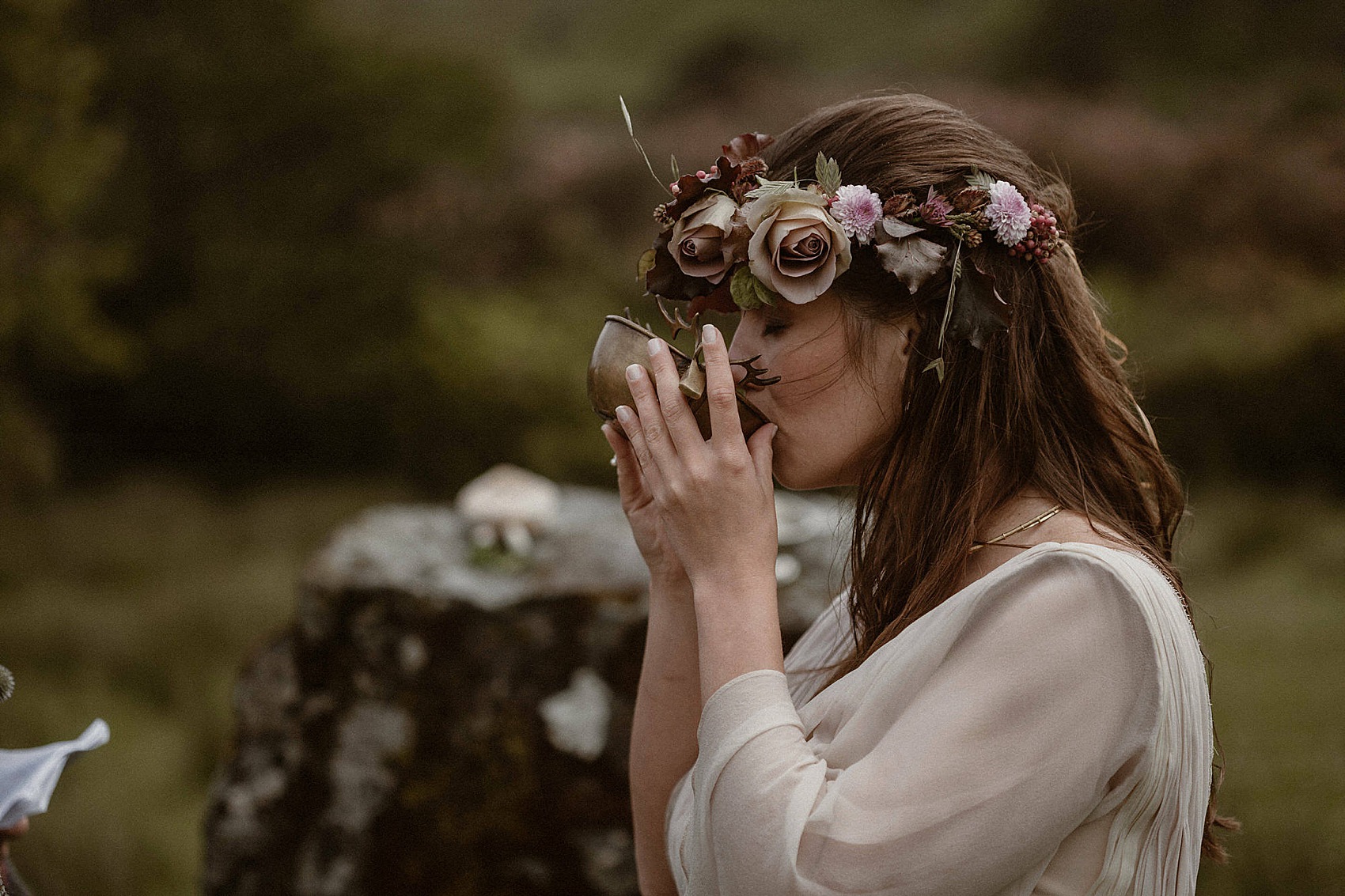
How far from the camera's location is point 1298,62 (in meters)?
10.2

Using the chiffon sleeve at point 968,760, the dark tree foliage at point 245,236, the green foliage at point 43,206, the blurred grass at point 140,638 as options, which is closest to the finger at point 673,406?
the chiffon sleeve at point 968,760

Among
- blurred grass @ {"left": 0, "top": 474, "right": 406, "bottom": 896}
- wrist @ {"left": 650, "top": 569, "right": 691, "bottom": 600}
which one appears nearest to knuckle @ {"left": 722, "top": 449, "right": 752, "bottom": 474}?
wrist @ {"left": 650, "top": 569, "right": 691, "bottom": 600}

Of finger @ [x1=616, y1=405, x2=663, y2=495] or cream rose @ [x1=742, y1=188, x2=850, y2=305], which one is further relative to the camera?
finger @ [x1=616, y1=405, x2=663, y2=495]

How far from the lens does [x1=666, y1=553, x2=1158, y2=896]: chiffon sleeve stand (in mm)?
1326

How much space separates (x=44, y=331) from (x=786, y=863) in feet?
26.5

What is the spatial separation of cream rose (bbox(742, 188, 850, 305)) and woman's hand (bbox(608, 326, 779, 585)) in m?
0.12

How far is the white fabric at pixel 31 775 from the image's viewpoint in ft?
5.20

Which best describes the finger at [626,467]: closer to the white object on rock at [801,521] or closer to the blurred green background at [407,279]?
the white object on rock at [801,521]

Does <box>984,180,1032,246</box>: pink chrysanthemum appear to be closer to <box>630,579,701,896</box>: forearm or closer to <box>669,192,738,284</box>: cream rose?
<box>669,192,738,284</box>: cream rose

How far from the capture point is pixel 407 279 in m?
10.2

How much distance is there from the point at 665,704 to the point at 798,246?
92 centimetres

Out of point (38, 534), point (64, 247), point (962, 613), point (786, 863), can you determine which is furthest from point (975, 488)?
point (38, 534)

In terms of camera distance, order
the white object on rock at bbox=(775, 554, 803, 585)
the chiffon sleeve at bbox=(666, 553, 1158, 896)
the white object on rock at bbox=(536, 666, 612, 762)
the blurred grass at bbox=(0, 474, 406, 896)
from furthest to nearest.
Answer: the blurred grass at bbox=(0, 474, 406, 896) < the white object on rock at bbox=(775, 554, 803, 585) < the white object on rock at bbox=(536, 666, 612, 762) < the chiffon sleeve at bbox=(666, 553, 1158, 896)

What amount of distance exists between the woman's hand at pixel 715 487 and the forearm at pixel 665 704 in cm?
42
